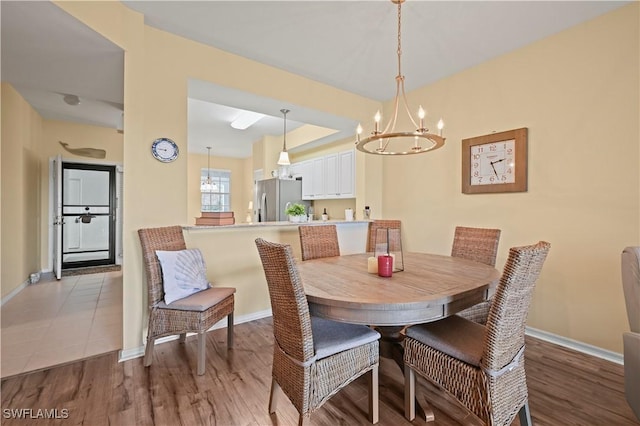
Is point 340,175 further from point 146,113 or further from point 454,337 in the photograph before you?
point 454,337

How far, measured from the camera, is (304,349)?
1372 millimetres

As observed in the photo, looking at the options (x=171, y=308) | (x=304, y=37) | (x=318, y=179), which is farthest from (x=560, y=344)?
(x=318, y=179)

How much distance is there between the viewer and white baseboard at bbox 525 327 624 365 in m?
2.23

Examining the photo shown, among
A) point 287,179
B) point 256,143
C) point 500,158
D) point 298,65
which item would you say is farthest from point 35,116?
point 500,158

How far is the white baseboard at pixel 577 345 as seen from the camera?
7.32 ft

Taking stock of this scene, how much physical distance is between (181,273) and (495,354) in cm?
207

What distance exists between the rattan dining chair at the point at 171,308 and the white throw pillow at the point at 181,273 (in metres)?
0.05

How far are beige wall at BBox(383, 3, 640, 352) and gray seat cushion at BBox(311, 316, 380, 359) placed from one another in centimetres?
203

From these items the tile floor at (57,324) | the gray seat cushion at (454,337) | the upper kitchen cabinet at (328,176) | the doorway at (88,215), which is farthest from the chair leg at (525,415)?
the doorway at (88,215)

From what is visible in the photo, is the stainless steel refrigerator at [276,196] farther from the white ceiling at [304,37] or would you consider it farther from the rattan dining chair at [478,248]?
the rattan dining chair at [478,248]

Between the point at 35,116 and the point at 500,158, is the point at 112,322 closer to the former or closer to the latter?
the point at 35,116

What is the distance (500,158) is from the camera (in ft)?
9.49

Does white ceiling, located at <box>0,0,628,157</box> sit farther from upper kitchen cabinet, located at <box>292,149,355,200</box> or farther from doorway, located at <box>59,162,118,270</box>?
doorway, located at <box>59,162,118,270</box>

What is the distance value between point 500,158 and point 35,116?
6434 mm
